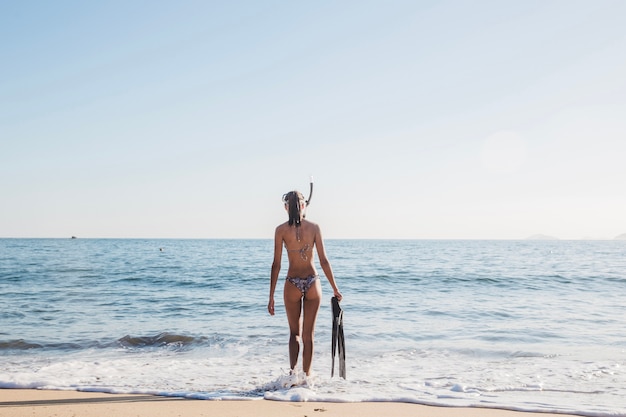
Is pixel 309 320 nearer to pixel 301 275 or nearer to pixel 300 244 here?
pixel 301 275

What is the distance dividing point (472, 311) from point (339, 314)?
736 centimetres

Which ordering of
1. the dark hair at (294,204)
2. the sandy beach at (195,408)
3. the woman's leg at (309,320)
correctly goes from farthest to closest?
the woman's leg at (309,320) < the dark hair at (294,204) < the sandy beach at (195,408)

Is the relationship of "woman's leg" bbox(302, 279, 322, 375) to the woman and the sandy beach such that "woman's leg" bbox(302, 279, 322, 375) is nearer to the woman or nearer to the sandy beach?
the woman

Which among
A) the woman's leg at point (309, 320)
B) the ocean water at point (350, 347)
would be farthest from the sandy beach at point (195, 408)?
the woman's leg at point (309, 320)

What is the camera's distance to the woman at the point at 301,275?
5.25 m

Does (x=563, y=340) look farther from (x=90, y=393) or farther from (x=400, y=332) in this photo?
(x=90, y=393)

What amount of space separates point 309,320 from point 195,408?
1.47m

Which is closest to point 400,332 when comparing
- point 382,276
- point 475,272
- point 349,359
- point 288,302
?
point 349,359

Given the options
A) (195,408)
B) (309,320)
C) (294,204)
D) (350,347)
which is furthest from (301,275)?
(350,347)

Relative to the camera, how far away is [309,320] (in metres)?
5.34

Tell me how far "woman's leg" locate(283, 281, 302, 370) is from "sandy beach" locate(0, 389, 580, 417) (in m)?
0.70

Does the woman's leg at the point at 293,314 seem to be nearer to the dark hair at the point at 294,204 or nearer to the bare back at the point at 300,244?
the bare back at the point at 300,244

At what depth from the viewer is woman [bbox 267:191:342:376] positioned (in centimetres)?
525

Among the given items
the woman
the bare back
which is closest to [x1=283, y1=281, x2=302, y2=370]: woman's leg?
the woman
